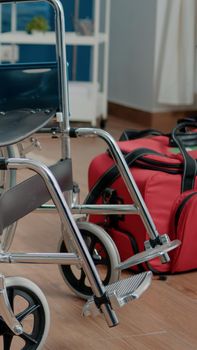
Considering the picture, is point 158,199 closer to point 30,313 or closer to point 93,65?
point 30,313

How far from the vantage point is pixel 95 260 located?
1.75 m

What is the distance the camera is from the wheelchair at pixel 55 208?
1367 millimetres

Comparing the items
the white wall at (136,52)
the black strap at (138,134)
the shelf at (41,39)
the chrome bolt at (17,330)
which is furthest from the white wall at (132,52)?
the chrome bolt at (17,330)

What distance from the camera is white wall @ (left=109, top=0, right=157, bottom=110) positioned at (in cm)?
386

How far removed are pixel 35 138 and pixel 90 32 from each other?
2077 mm

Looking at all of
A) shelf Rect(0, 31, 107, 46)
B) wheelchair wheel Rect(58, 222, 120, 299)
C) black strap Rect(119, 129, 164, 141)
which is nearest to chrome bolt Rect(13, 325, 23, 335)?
wheelchair wheel Rect(58, 222, 120, 299)

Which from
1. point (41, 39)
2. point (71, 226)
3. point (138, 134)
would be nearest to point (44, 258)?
point (71, 226)

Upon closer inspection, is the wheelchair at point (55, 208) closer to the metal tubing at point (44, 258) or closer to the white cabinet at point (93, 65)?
the metal tubing at point (44, 258)

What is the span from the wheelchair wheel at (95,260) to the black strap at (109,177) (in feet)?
0.69

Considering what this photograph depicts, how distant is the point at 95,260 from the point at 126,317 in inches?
6.1

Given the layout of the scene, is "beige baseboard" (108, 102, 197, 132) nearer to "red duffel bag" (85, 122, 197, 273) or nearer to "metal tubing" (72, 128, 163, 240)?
"red duffel bag" (85, 122, 197, 273)

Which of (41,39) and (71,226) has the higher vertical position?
(71,226)

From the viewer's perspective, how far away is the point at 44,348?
1513mm

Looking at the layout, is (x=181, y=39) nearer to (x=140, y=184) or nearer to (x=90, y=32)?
(x=90, y=32)
